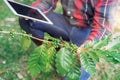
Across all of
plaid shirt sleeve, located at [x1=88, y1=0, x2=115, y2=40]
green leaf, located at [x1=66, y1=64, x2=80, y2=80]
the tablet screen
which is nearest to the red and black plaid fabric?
plaid shirt sleeve, located at [x1=88, y1=0, x2=115, y2=40]

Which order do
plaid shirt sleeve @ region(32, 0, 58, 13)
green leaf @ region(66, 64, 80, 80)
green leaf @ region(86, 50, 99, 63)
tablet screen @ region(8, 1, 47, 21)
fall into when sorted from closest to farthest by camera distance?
green leaf @ region(86, 50, 99, 63)
green leaf @ region(66, 64, 80, 80)
tablet screen @ region(8, 1, 47, 21)
plaid shirt sleeve @ region(32, 0, 58, 13)

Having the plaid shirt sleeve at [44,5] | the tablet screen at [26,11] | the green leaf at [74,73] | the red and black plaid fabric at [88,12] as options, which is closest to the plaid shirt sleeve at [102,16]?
the red and black plaid fabric at [88,12]

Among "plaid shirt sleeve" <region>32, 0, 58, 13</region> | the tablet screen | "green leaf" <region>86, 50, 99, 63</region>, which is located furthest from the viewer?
"plaid shirt sleeve" <region>32, 0, 58, 13</region>

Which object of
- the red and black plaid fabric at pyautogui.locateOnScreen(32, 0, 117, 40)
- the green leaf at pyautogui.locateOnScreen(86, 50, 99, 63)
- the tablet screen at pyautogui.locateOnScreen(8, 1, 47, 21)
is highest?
the green leaf at pyautogui.locateOnScreen(86, 50, 99, 63)

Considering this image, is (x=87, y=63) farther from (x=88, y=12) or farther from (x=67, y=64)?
(x=88, y=12)

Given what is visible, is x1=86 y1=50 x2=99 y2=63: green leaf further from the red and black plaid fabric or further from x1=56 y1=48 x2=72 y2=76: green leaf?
the red and black plaid fabric

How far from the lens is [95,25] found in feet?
9.59

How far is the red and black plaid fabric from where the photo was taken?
9.43 feet

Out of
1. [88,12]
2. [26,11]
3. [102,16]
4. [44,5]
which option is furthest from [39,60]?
[44,5]

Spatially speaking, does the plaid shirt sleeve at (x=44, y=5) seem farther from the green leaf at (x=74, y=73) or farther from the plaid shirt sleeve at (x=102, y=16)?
the green leaf at (x=74, y=73)

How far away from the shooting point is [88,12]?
10.3 ft

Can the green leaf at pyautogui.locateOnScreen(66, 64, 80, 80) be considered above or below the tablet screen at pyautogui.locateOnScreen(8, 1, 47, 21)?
above

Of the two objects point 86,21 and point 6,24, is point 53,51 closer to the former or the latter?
point 86,21

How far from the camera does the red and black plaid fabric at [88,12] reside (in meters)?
2.88
